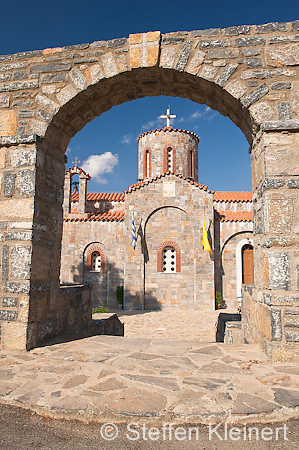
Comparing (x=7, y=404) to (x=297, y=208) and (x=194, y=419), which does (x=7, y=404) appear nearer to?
(x=194, y=419)

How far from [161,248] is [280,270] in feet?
36.6

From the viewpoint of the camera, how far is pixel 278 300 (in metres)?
2.93

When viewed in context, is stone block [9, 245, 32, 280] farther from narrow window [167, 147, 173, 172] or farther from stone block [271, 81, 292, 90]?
narrow window [167, 147, 173, 172]

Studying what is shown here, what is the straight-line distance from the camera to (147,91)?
13.5 ft

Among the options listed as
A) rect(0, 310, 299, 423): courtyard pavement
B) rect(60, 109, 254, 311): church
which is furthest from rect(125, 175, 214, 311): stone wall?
rect(0, 310, 299, 423): courtyard pavement

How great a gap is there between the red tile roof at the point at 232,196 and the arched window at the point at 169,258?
5.87 metres

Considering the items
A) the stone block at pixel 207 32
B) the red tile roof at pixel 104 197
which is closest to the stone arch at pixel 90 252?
the red tile roof at pixel 104 197

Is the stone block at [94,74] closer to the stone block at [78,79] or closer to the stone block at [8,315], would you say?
the stone block at [78,79]

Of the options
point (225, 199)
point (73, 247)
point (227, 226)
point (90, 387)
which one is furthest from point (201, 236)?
point (90, 387)

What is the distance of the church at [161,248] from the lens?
45.1 ft

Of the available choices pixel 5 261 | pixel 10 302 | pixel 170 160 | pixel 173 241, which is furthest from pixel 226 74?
pixel 170 160

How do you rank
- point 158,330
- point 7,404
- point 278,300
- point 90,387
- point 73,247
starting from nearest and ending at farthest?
1. point 7,404
2. point 90,387
3. point 278,300
4. point 158,330
5. point 73,247

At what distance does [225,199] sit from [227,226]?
399cm

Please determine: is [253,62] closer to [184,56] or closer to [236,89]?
[236,89]
